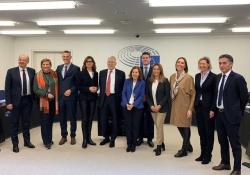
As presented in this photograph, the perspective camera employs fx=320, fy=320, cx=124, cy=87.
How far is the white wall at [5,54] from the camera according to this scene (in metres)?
9.88

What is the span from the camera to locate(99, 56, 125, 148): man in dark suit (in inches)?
204

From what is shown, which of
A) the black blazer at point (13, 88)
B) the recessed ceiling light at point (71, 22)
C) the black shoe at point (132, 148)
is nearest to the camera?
the black blazer at point (13, 88)

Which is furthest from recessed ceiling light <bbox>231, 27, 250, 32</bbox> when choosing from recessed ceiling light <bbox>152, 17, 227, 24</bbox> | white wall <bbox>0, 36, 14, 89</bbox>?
white wall <bbox>0, 36, 14, 89</bbox>

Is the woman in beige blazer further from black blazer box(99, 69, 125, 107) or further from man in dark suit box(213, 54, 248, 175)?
black blazer box(99, 69, 125, 107)

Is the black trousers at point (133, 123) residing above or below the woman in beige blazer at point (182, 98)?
below

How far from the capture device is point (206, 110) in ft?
13.7

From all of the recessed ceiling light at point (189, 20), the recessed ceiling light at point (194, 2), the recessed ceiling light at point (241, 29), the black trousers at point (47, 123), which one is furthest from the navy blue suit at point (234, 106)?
the recessed ceiling light at point (241, 29)

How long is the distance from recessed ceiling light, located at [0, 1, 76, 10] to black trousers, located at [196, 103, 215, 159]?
8.80 ft

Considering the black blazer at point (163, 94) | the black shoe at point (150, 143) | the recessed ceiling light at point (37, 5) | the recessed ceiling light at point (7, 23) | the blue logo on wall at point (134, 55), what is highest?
the recessed ceiling light at point (7, 23)

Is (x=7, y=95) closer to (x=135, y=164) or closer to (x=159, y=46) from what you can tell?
(x=135, y=164)

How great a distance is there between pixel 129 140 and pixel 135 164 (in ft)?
2.37

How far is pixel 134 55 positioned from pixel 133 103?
495 cm

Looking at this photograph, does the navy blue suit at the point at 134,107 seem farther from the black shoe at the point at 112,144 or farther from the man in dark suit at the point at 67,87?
the man in dark suit at the point at 67,87

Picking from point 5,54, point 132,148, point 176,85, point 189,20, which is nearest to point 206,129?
point 176,85
